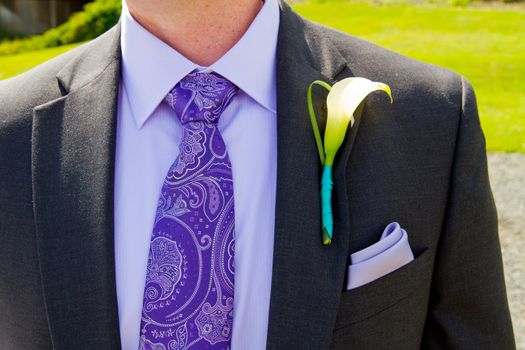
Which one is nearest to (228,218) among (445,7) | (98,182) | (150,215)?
(150,215)

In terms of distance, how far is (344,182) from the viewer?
6.38ft

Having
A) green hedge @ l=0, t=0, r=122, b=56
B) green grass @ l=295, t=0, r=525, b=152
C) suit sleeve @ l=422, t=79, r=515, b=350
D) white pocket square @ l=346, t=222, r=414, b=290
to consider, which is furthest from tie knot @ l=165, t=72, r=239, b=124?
green hedge @ l=0, t=0, r=122, b=56

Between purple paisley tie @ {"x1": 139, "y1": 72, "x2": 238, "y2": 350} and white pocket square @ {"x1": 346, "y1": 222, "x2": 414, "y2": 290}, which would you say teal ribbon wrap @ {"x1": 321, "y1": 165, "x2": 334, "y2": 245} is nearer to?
white pocket square @ {"x1": 346, "y1": 222, "x2": 414, "y2": 290}

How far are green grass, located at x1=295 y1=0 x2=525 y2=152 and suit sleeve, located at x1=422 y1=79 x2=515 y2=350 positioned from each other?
8.30 meters

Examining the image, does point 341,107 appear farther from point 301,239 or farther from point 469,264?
point 469,264

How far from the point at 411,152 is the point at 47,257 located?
38.9 inches

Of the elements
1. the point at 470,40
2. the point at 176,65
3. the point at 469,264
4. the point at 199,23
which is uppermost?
the point at 199,23

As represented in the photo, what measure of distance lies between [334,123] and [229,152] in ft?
0.93

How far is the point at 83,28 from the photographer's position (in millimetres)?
24812

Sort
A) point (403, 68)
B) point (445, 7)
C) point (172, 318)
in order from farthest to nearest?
point (445, 7), point (403, 68), point (172, 318)

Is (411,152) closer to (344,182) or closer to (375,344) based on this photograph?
(344,182)

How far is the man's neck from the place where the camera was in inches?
78.6

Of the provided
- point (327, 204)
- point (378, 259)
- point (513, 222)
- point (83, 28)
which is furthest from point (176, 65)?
point (83, 28)

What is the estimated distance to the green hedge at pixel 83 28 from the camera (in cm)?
2453
